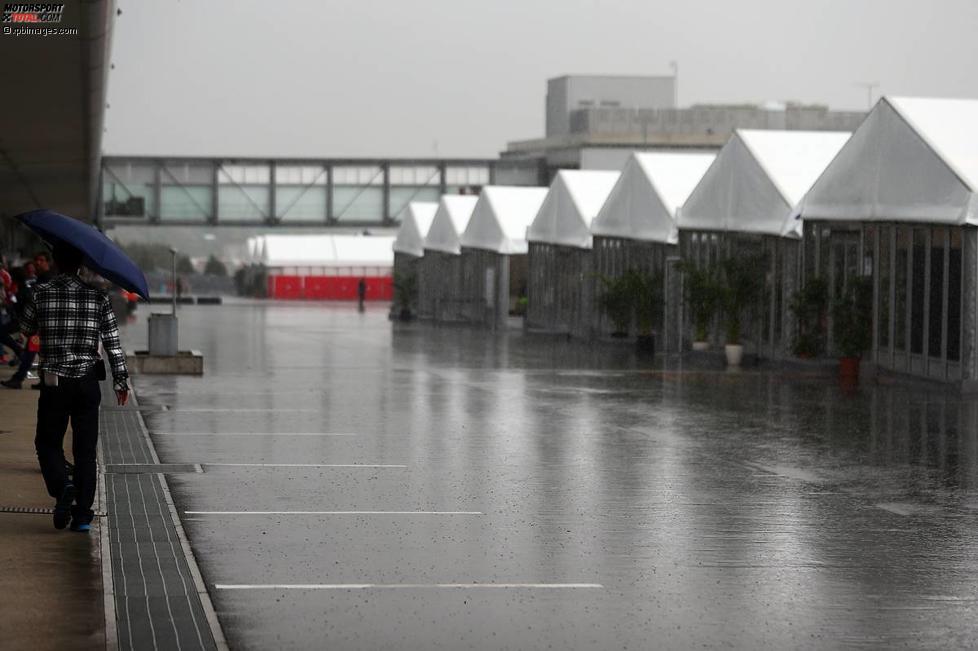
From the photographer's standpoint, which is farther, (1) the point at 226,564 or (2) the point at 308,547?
(2) the point at 308,547

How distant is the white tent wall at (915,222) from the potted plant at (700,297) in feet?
14.3

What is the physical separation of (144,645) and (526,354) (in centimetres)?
2946

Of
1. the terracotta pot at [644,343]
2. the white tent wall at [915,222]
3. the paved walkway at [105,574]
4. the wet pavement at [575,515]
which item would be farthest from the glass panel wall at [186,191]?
the paved walkway at [105,574]

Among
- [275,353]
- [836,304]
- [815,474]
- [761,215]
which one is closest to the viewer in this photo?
[815,474]

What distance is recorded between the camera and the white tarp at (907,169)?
2502 cm

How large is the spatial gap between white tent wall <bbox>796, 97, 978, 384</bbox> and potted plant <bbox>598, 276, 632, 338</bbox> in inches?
401

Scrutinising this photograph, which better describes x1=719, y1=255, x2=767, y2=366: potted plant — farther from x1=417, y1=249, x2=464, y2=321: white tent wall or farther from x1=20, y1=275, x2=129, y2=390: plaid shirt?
x1=417, y1=249, x2=464, y2=321: white tent wall

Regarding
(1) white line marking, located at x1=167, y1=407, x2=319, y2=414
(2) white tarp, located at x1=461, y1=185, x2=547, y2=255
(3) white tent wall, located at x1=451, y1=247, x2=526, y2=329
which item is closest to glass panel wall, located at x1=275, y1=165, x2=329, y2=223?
A: (3) white tent wall, located at x1=451, y1=247, x2=526, y2=329

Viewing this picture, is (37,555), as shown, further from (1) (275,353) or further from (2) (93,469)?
(1) (275,353)

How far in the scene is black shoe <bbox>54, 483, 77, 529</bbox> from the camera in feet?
34.1

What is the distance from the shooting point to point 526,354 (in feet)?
121

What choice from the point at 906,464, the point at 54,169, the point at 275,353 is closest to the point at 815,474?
the point at 906,464

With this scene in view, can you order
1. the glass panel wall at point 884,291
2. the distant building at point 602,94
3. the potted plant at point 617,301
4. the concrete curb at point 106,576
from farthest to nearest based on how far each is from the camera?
the distant building at point 602,94 → the potted plant at point 617,301 → the glass panel wall at point 884,291 → the concrete curb at point 106,576

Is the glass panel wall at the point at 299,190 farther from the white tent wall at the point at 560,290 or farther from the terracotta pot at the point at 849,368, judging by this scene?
the terracotta pot at the point at 849,368
